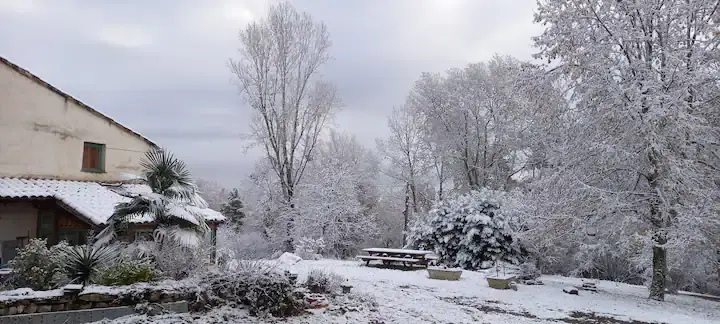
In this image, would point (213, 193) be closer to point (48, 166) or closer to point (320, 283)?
point (48, 166)

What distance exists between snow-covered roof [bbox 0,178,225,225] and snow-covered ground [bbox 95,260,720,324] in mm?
4332

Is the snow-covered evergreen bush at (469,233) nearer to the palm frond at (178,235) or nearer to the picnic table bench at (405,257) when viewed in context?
the picnic table bench at (405,257)

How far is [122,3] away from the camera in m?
10.3

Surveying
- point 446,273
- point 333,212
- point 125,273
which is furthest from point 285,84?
point 125,273

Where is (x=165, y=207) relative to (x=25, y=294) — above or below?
above

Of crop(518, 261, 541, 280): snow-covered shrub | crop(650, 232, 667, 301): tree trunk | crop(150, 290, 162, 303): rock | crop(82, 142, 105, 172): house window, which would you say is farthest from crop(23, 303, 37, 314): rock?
crop(650, 232, 667, 301): tree trunk

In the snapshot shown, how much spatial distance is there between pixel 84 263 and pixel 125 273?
2.10 ft

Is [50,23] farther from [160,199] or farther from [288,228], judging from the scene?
[288,228]

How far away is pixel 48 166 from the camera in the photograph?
1220 centimetres

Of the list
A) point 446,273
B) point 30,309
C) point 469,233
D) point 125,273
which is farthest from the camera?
point 469,233

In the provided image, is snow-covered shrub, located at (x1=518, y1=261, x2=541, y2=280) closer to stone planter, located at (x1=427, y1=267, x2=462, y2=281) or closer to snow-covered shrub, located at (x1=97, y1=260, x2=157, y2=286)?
stone planter, located at (x1=427, y1=267, x2=462, y2=281)

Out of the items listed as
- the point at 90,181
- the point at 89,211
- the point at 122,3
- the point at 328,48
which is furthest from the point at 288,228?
the point at 122,3

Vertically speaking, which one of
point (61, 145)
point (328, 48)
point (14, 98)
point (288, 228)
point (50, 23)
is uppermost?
point (328, 48)

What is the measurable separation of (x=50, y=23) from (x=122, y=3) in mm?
1807
